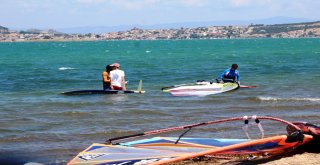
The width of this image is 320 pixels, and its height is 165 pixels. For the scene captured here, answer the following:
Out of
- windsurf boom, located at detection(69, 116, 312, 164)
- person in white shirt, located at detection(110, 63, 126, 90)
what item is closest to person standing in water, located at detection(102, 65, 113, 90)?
person in white shirt, located at detection(110, 63, 126, 90)

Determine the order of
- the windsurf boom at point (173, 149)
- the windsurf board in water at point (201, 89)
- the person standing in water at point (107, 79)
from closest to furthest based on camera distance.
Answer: the windsurf boom at point (173, 149), the person standing in water at point (107, 79), the windsurf board in water at point (201, 89)

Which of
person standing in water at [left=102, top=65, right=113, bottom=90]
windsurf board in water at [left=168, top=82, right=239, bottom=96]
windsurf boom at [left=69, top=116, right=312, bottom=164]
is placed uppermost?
windsurf boom at [left=69, top=116, right=312, bottom=164]

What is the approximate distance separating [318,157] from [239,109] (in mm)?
8254

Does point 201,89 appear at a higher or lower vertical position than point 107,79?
lower

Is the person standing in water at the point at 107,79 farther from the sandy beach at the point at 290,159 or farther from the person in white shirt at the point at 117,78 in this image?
the sandy beach at the point at 290,159

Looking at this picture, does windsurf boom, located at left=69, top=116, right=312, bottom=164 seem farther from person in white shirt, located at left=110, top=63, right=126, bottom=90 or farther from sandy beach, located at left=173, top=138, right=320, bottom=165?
person in white shirt, located at left=110, top=63, right=126, bottom=90

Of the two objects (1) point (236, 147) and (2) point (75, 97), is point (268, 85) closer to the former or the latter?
(2) point (75, 97)

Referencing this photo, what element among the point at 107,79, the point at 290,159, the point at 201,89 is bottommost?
the point at 201,89

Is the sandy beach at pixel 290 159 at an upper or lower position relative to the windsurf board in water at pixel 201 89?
upper

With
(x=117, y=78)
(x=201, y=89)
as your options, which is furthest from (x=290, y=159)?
(x=117, y=78)

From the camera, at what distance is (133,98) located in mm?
20812

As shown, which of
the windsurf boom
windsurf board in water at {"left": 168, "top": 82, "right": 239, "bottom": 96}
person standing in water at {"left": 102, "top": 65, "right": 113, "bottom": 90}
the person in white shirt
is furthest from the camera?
windsurf board in water at {"left": 168, "top": 82, "right": 239, "bottom": 96}

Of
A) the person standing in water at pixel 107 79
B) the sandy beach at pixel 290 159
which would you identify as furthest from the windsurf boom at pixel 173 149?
the person standing in water at pixel 107 79

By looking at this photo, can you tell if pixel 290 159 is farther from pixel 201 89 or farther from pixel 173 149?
pixel 201 89
